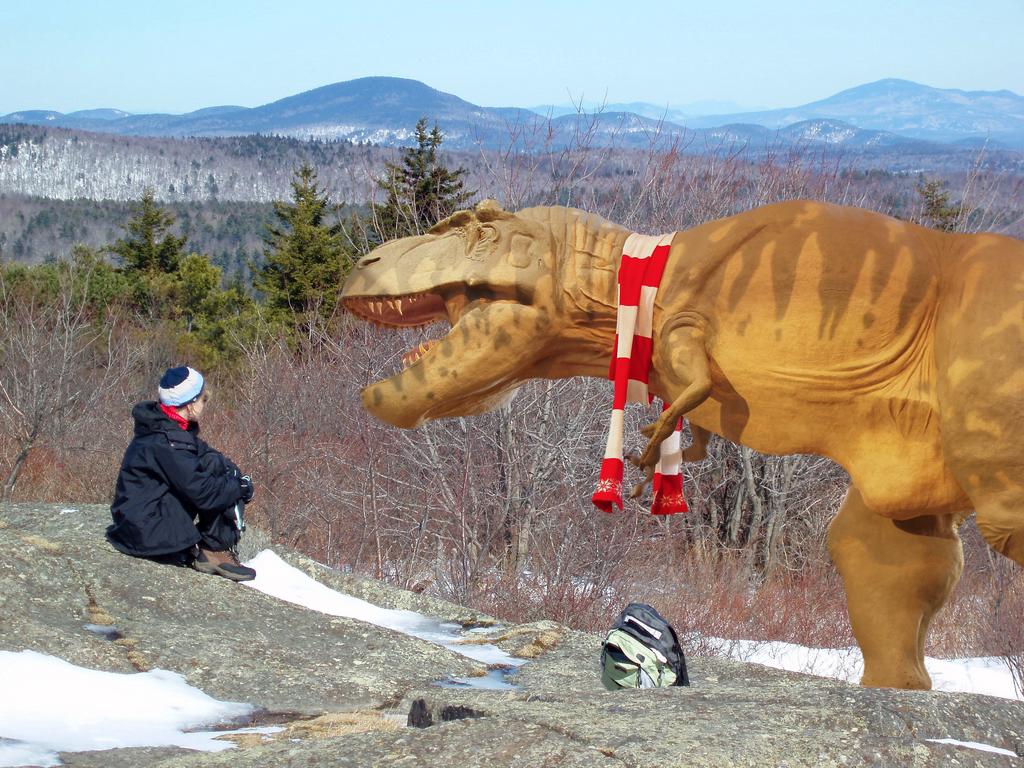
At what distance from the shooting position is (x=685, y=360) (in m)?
3.87

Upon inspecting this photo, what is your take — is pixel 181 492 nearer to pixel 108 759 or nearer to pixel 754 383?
pixel 108 759

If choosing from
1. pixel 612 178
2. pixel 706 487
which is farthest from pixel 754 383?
pixel 706 487

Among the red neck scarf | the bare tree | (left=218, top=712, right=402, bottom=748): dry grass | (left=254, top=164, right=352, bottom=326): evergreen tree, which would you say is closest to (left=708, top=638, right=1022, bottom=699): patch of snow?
(left=218, top=712, right=402, bottom=748): dry grass

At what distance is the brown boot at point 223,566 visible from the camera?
6.04 m

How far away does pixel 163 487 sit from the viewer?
19.3 feet

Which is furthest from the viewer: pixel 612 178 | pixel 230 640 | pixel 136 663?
pixel 612 178

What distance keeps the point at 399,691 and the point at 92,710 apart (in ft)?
3.88

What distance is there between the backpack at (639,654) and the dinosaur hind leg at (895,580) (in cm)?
69

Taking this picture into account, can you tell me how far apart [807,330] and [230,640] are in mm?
2786

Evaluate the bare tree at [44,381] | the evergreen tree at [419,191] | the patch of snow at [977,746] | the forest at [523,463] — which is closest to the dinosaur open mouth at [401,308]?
the patch of snow at [977,746]

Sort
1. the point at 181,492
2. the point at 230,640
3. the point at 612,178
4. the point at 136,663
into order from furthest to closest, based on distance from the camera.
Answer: the point at 612,178 → the point at 181,492 → the point at 230,640 → the point at 136,663

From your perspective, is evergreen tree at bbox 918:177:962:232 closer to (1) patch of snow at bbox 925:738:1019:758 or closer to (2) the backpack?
(2) the backpack

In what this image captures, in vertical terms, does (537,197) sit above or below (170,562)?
above

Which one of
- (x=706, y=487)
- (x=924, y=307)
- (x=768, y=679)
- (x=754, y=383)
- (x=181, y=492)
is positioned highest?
(x=924, y=307)
